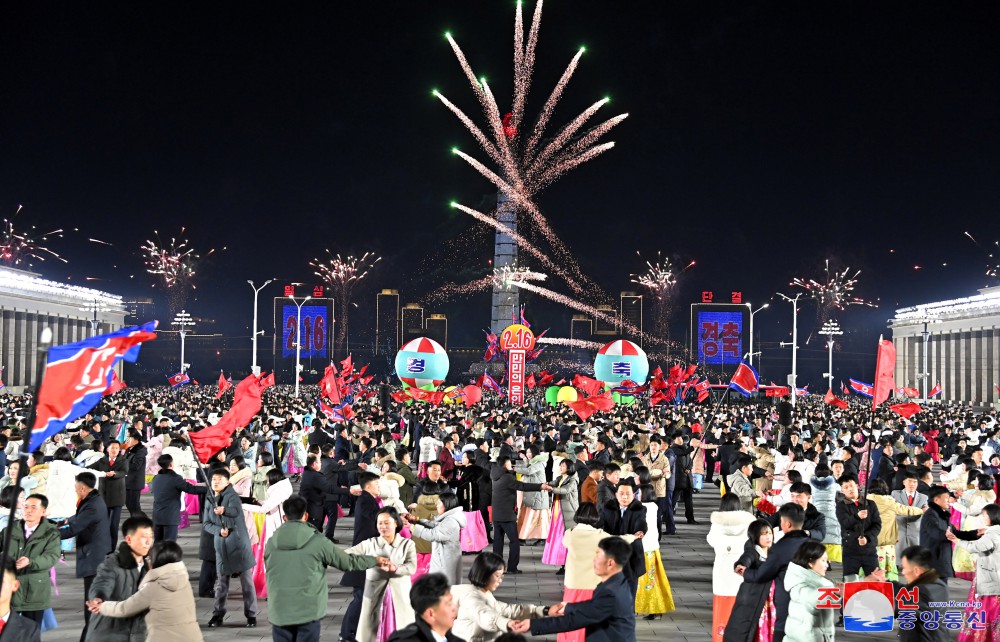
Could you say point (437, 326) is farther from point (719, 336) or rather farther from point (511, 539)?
point (511, 539)

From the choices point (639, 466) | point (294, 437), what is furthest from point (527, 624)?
point (294, 437)

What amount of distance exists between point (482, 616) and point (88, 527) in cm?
477

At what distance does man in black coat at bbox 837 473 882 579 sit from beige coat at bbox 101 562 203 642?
6555 millimetres

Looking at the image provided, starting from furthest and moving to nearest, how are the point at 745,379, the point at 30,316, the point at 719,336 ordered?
the point at 719,336 < the point at 30,316 < the point at 745,379

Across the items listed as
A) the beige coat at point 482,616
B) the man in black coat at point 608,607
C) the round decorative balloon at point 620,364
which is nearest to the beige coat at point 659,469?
the man in black coat at point 608,607

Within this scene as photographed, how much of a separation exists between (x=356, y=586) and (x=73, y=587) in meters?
4.62

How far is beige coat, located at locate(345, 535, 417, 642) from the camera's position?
828 cm

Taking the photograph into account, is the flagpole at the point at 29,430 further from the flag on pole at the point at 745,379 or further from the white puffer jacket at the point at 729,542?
the flag on pole at the point at 745,379

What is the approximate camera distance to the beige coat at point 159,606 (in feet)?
21.6

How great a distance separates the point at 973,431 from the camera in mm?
24156

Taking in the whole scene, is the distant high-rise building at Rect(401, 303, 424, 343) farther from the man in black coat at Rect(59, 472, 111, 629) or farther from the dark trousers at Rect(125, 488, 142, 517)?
the man in black coat at Rect(59, 472, 111, 629)

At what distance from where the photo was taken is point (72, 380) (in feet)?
22.4

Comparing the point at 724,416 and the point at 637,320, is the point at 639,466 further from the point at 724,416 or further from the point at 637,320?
the point at 637,320

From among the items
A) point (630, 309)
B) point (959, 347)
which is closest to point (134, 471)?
point (959, 347)
